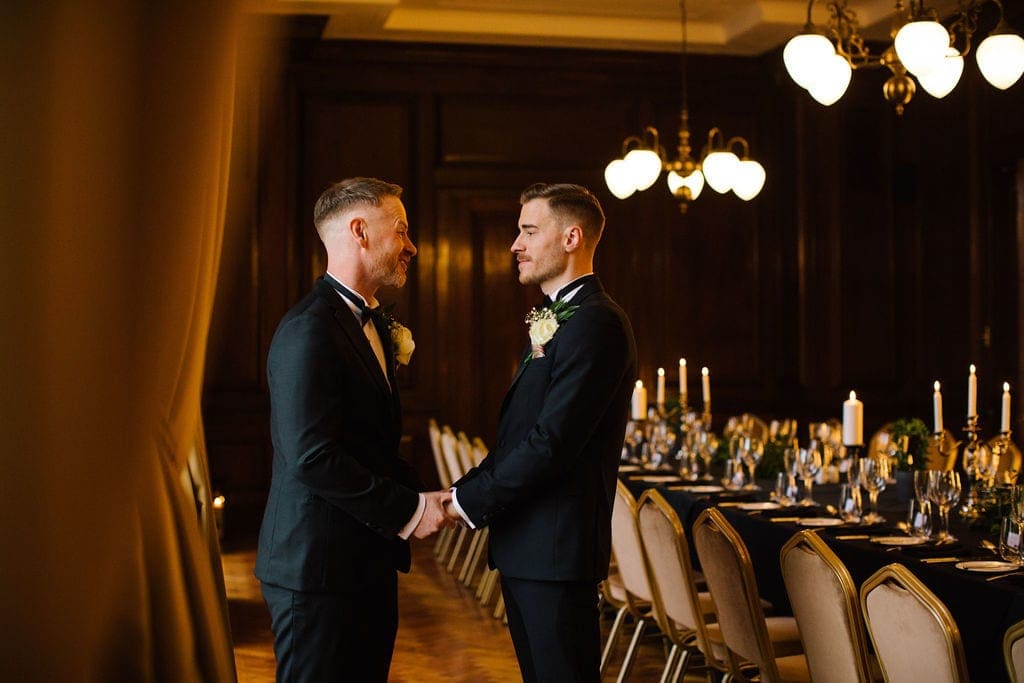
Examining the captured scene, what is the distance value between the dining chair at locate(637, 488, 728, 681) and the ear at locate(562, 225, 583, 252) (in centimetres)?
102

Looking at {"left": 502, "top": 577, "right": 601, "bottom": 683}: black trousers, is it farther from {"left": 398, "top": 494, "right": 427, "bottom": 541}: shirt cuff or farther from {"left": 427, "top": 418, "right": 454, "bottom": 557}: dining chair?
{"left": 427, "top": 418, "right": 454, "bottom": 557}: dining chair

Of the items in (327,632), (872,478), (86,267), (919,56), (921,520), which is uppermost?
(919,56)

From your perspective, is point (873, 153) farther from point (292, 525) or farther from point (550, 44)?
point (292, 525)

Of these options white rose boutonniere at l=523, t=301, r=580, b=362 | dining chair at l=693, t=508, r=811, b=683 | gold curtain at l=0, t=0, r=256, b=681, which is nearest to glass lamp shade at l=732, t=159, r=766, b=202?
dining chair at l=693, t=508, r=811, b=683

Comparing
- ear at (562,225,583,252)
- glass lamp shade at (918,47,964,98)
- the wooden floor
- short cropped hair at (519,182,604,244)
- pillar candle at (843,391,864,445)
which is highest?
glass lamp shade at (918,47,964,98)

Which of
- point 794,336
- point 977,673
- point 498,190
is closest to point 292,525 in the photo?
point 977,673

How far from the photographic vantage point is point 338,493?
273cm

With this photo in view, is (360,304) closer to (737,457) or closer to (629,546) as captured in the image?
Result: (629,546)

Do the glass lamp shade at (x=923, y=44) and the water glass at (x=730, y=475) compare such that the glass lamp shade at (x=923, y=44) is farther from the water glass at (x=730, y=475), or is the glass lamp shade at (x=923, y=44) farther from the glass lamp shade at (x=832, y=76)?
the water glass at (x=730, y=475)

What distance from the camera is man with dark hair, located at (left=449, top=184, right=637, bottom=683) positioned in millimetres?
2850

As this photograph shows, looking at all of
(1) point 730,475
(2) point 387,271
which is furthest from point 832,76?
(2) point 387,271

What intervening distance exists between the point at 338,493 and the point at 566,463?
0.56 meters

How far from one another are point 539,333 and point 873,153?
8.16 metres

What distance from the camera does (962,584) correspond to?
321 cm
